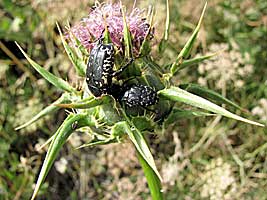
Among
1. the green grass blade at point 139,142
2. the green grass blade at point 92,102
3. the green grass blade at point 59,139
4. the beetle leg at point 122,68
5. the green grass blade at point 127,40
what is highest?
the green grass blade at point 127,40

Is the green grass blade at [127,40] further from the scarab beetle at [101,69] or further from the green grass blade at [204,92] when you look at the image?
the green grass blade at [204,92]

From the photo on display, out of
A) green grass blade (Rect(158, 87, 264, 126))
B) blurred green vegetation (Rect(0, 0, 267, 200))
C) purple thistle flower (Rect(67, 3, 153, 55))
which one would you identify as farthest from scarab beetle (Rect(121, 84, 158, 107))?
blurred green vegetation (Rect(0, 0, 267, 200))

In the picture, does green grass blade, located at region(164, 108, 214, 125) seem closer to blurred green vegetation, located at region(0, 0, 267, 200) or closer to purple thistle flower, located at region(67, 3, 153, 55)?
purple thistle flower, located at region(67, 3, 153, 55)

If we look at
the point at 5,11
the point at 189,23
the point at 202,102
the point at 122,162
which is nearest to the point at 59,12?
the point at 5,11

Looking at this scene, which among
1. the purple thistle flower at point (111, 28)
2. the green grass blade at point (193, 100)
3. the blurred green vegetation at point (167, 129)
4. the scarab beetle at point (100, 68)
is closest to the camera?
the green grass blade at point (193, 100)

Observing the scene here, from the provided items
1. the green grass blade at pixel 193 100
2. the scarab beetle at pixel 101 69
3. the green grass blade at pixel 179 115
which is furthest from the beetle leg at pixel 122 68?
the green grass blade at pixel 179 115

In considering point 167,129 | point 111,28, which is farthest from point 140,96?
point 167,129
